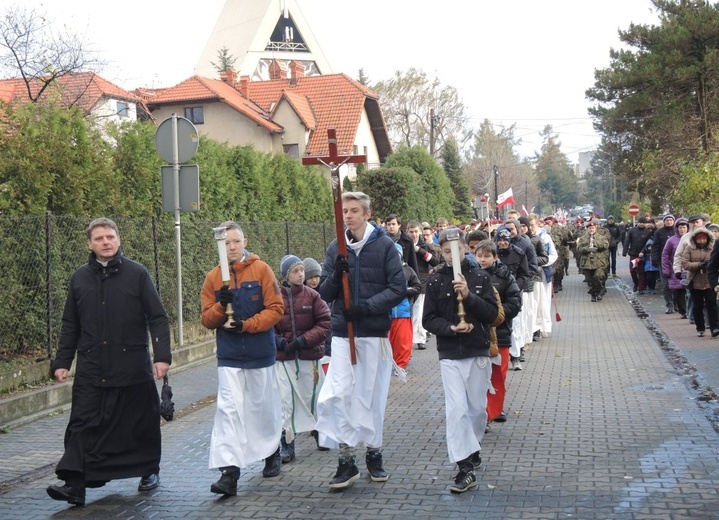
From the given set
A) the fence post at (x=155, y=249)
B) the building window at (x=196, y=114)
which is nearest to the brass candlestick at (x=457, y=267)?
the fence post at (x=155, y=249)

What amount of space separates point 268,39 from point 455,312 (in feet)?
249

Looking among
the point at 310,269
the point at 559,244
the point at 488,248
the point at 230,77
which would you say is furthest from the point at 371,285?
the point at 230,77

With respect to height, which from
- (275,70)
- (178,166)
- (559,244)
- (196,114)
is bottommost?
(559,244)

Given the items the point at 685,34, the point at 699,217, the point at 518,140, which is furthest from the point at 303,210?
the point at 518,140

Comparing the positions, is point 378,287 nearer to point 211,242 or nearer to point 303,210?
point 211,242

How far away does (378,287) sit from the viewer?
7.18m

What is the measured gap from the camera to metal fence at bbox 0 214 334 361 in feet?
36.2

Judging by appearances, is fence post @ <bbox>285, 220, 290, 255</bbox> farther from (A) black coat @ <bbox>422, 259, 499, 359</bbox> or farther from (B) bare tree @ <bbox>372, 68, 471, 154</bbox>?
(B) bare tree @ <bbox>372, 68, 471, 154</bbox>

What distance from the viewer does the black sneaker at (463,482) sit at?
666 cm

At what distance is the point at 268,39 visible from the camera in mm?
80438

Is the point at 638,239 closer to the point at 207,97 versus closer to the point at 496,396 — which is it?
the point at 496,396

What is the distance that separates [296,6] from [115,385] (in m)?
77.8

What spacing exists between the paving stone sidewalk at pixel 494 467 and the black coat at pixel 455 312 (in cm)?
94

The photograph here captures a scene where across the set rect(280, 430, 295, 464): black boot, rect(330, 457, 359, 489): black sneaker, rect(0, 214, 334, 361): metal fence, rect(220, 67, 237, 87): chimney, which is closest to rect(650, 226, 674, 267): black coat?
rect(0, 214, 334, 361): metal fence
